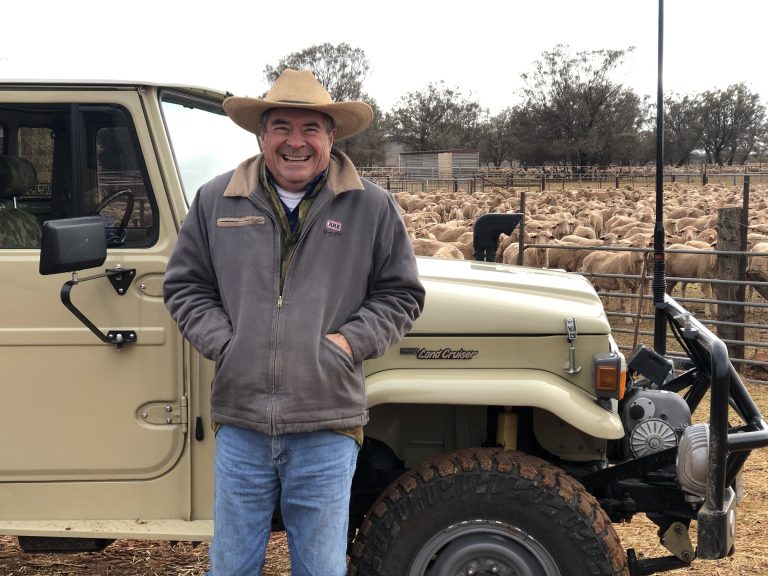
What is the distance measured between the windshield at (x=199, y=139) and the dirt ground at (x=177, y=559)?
201 centimetres

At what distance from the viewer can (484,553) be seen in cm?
290

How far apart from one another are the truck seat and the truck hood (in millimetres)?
1482

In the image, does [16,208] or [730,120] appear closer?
[16,208]

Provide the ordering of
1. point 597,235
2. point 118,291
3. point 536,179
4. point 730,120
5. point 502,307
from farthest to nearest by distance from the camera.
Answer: point 730,120, point 536,179, point 597,235, point 502,307, point 118,291

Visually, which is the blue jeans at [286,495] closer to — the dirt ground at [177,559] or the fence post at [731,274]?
the dirt ground at [177,559]

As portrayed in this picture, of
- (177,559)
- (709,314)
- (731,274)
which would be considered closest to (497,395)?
(177,559)

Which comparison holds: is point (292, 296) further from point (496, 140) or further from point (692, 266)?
point (496, 140)

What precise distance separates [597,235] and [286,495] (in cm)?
1948

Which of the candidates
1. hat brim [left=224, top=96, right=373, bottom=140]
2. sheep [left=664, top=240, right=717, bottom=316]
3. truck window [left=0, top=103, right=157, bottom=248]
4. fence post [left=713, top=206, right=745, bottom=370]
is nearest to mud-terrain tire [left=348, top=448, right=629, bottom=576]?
hat brim [left=224, top=96, right=373, bottom=140]

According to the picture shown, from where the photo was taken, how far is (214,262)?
247 cm

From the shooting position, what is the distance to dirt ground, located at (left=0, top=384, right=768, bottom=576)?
13.7 feet

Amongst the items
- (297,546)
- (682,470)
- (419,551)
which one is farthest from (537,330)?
(297,546)

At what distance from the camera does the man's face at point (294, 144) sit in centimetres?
250

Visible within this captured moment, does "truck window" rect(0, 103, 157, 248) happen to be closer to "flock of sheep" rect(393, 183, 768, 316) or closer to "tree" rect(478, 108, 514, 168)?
"flock of sheep" rect(393, 183, 768, 316)
